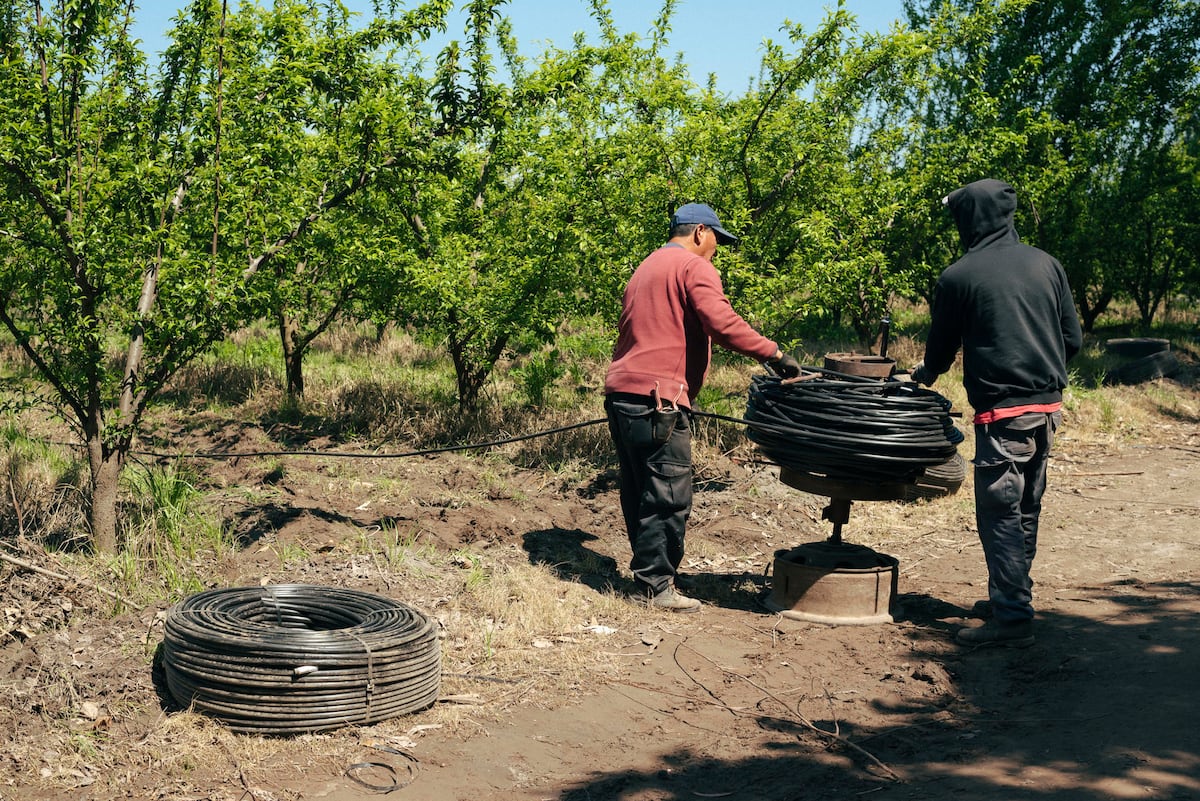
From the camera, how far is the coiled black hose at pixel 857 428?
234 inches

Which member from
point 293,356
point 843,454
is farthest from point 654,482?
point 293,356

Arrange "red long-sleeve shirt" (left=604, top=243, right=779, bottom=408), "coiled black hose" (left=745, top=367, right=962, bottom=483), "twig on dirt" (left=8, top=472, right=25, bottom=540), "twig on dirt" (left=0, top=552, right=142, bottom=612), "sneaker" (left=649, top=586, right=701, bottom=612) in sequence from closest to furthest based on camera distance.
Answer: "twig on dirt" (left=0, top=552, right=142, bottom=612)
"coiled black hose" (left=745, top=367, right=962, bottom=483)
"red long-sleeve shirt" (left=604, top=243, right=779, bottom=408)
"twig on dirt" (left=8, top=472, right=25, bottom=540)
"sneaker" (left=649, top=586, right=701, bottom=612)

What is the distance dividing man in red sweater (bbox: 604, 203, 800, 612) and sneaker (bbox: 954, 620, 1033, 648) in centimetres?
155

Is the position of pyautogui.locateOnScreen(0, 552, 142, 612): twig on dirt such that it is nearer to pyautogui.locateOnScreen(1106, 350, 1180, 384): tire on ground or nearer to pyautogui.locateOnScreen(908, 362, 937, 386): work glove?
pyautogui.locateOnScreen(908, 362, 937, 386): work glove

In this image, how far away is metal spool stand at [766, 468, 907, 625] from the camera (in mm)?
6281

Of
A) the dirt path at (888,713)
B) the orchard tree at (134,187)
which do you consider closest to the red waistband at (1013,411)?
the dirt path at (888,713)

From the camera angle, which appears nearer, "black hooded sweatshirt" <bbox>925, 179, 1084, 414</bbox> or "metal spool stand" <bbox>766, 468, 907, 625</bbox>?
"black hooded sweatshirt" <bbox>925, 179, 1084, 414</bbox>

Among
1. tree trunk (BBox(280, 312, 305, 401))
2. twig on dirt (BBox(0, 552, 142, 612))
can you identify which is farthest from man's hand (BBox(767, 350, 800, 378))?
tree trunk (BBox(280, 312, 305, 401))

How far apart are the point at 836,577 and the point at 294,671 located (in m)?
3.01

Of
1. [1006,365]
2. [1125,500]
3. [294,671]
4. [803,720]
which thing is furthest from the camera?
[1125,500]

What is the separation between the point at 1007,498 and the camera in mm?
5824

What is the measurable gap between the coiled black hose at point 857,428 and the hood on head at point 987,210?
34.4 inches

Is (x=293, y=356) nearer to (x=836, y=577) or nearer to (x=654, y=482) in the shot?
(x=654, y=482)

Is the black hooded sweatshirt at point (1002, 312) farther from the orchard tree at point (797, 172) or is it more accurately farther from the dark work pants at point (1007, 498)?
the orchard tree at point (797, 172)
